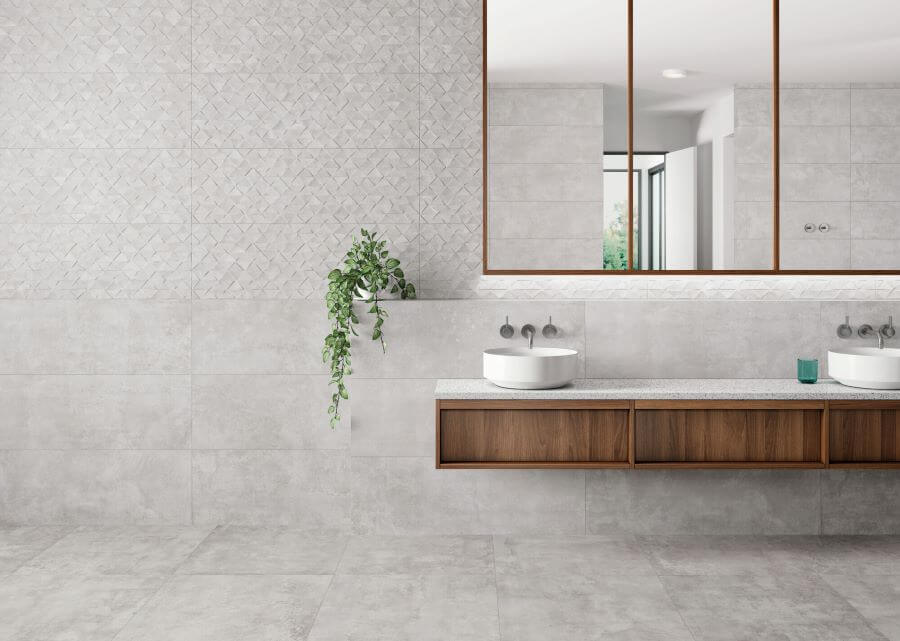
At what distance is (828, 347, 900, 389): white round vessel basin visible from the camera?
306 centimetres

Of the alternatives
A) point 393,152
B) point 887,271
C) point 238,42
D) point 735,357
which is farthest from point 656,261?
point 238,42

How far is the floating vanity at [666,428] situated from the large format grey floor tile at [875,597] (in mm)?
431

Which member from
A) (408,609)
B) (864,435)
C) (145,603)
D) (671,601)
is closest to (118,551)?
(145,603)

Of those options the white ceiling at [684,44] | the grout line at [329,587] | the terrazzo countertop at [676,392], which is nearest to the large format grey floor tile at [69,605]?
the grout line at [329,587]

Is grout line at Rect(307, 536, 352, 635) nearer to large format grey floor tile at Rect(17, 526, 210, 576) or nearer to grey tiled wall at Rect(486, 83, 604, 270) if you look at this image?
large format grey floor tile at Rect(17, 526, 210, 576)

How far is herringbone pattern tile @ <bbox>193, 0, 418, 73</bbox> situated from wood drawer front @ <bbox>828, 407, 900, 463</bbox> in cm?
233

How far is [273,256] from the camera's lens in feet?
11.7

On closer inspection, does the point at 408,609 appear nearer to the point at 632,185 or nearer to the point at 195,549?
the point at 195,549

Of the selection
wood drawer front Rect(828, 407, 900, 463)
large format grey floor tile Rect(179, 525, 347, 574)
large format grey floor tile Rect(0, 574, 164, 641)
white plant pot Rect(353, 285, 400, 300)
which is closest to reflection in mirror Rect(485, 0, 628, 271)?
white plant pot Rect(353, 285, 400, 300)

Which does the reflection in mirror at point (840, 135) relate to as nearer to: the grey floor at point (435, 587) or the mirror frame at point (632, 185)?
the mirror frame at point (632, 185)

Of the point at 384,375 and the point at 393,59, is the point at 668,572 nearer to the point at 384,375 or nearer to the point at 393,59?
the point at 384,375

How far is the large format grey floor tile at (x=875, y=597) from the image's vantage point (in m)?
2.60

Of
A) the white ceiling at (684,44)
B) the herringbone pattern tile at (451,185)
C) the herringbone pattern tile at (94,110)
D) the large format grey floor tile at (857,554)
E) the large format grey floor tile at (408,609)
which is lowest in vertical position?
the large format grey floor tile at (408,609)

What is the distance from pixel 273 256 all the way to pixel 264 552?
1.29 m
